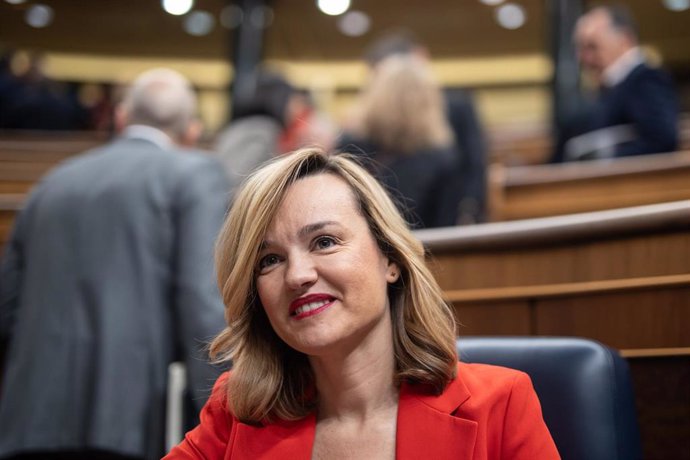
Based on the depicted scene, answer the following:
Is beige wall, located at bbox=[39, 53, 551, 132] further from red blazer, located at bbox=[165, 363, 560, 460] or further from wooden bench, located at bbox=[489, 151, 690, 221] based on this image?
red blazer, located at bbox=[165, 363, 560, 460]

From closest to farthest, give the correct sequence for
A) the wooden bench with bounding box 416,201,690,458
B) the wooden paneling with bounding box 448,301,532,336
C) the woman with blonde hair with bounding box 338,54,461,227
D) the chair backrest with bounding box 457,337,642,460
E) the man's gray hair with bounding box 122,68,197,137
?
the chair backrest with bounding box 457,337,642,460 → the wooden bench with bounding box 416,201,690,458 → the wooden paneling with bounding box 448,301,532,336 → the man's gray hair with bounding box 122,68,197,137 → the woman with blonde hair with bounding box 338,54,461,227

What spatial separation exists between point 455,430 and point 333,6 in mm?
7711

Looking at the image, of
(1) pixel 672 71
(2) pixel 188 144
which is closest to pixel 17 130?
(2) pixel 188 144

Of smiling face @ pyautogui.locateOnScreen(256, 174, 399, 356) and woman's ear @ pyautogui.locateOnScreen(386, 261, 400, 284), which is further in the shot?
woman's ear @ pyautogui.locateOnScreen(386, 261, 400, 284)

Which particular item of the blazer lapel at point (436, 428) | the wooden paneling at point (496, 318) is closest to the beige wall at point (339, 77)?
the wooden paneling at point (496, 318)

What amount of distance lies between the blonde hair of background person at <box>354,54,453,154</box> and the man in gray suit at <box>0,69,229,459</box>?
730 mm

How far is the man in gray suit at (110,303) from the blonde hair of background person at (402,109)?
0.73m

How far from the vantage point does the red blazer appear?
1.27 meters

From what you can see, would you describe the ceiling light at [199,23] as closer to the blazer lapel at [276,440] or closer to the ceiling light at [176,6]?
the ceiling light at [176,6]

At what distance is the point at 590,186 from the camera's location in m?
3.12

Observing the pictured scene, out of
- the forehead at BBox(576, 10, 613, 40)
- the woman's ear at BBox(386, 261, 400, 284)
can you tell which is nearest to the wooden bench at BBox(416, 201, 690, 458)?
the woman's ear at BBox(386, 261, 400, 284)

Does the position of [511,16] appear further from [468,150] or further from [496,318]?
[496,318]

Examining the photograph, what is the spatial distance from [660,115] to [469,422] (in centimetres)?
212

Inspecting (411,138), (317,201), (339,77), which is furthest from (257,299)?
(339,77)
